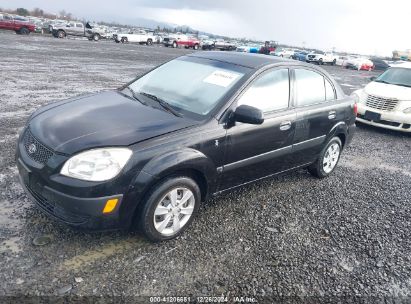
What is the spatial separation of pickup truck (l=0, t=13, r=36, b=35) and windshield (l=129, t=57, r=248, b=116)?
105 ft

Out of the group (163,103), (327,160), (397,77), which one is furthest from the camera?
(397,77)

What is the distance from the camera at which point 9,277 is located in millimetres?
2621

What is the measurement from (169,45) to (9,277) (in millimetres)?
43196

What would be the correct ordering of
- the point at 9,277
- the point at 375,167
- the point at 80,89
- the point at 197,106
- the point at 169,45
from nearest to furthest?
the point at 9,277, the point at 197,106, the point at 375,167, the point at 80,89, the point at 169,45

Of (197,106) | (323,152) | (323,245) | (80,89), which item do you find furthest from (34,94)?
(323,245)

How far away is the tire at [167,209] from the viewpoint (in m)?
2.99

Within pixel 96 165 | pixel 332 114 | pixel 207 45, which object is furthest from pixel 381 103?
pixel 207 45

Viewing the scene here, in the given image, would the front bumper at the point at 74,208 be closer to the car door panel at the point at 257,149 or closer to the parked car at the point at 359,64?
the car door panel at the point at 257,149

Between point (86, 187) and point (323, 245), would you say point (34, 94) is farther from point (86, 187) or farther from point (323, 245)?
point (323, 245)

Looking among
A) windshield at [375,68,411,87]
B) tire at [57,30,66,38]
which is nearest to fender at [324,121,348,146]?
windshield at [375,68,411,87]

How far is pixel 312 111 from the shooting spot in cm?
438

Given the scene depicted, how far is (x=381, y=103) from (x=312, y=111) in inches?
185

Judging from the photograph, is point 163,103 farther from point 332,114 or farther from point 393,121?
point 393,121

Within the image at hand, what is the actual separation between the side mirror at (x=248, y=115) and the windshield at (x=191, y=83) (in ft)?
0.91
